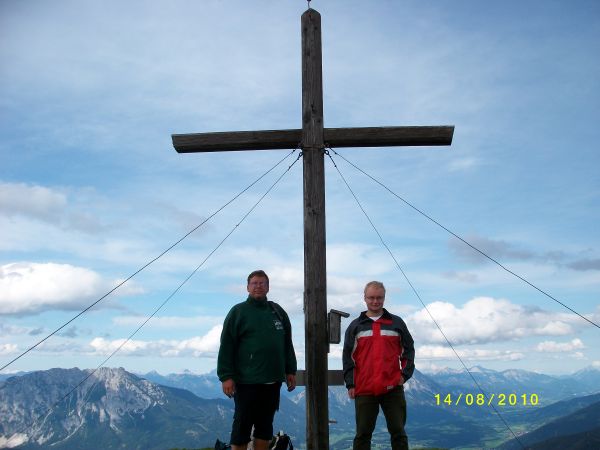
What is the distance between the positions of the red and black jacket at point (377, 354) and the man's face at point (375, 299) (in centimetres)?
10

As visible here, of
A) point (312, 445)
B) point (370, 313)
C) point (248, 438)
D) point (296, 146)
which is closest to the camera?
point (248, 438)

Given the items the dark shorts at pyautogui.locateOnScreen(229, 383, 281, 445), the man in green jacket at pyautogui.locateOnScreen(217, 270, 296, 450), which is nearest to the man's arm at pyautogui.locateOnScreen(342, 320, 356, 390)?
the man in green jacket at pyautogui.locateOnScreen(217, 270, 296, 450)

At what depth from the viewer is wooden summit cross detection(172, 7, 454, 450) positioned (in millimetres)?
8367

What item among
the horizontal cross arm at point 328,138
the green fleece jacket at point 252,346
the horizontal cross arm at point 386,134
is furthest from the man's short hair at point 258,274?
the horizontal cross arm at point 386,134

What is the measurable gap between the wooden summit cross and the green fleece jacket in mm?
1242

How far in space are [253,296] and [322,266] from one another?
5.36 ft

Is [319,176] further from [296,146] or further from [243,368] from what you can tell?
[243,368]

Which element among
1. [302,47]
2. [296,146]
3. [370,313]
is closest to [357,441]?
[370,313]

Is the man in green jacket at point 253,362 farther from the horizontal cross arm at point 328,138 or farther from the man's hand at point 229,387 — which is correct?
the horizontal cross arm at point 328,138

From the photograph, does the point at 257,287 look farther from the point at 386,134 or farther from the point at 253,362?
the point at 386,134

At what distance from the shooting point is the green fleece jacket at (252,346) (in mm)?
6926

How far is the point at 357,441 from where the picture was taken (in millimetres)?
7285

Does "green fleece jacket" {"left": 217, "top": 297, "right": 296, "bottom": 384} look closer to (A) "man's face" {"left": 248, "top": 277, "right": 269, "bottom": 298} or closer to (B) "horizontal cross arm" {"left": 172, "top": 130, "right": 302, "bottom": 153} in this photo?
(A) "man's face" {"left": 248, "top": 277, "right": 269, "bottom": 298}

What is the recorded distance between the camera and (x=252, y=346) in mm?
7008
